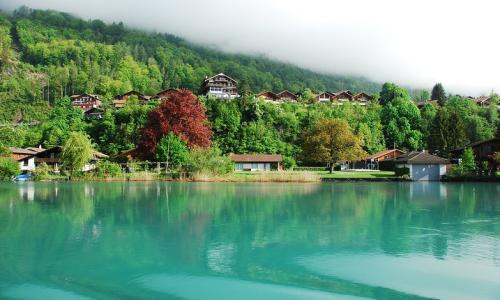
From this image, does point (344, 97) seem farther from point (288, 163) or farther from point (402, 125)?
point (288, 163)

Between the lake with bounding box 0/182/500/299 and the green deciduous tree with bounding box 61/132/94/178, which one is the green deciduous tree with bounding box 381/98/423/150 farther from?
the lake with bounding box 0/182/500/299

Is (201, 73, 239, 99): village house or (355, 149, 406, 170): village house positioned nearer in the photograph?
(355, 149, 406, 170): village house

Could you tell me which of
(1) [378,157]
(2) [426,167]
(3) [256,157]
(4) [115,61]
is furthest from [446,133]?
(4) [115,61]

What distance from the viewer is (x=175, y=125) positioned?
53.8 metres

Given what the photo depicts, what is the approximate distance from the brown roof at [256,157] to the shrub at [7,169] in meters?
26.0

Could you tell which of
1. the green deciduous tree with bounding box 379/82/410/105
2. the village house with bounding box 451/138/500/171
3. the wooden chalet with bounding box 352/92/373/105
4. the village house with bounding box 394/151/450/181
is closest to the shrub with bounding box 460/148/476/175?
the village house with bounding box 394/151/450/181

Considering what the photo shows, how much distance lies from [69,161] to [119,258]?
38.4 m

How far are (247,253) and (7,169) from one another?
1636 inches

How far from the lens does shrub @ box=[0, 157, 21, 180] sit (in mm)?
45938

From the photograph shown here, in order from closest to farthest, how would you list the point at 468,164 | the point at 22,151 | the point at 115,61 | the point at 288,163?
the point at 468,164, the point at 22,151, the point at 288,163, the point at 115,61

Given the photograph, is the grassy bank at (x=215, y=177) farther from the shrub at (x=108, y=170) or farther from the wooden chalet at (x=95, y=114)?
the wooden chalet at (x=95, y=114)

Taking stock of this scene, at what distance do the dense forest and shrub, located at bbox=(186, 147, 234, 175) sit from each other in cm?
1717

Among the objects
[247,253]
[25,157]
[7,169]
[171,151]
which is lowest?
[247,253]

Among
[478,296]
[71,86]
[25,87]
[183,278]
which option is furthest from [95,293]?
[71,86]
